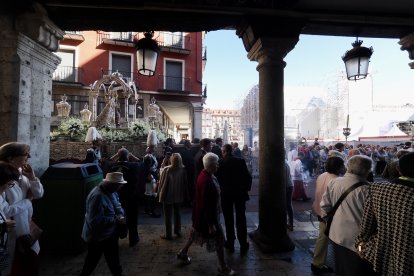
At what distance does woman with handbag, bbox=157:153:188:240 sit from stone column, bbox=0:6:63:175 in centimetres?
204

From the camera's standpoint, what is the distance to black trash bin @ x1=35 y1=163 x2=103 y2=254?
422 centimetres

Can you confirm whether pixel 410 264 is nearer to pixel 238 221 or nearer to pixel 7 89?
pixel 238 221

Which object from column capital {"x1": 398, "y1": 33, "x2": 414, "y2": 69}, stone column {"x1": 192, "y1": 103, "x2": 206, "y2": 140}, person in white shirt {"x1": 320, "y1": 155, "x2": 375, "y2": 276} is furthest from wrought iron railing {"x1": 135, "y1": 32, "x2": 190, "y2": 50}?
person in white shirt {"x1": 320, "y1": 155, "x2": 375, "y2": 276}

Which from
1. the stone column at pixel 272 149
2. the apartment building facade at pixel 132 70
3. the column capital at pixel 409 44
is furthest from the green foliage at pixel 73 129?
the apartment building facade at pixel 132 70

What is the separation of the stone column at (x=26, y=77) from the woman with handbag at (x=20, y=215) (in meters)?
0.96

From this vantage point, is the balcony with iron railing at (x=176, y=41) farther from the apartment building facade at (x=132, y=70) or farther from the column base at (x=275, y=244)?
the column base at (x=275, y=244)

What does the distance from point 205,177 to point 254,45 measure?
222 centimetres

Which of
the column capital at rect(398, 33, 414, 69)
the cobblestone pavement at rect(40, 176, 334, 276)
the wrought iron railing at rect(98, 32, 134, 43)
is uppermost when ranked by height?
the wrought iron railing at rect(98, 32, 134, 43)

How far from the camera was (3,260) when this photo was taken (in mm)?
2145

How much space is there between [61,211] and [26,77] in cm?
200

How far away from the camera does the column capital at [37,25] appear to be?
3.48 meters

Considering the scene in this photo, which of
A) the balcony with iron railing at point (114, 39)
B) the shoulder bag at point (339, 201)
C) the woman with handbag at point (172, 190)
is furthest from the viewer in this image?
the balcony with iron railing at point (114, 39)

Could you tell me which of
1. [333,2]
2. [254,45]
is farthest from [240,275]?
[333,2]

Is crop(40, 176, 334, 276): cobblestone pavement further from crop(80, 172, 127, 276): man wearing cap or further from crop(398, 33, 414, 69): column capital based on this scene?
crop(398, 33, 414, 69): column capital
